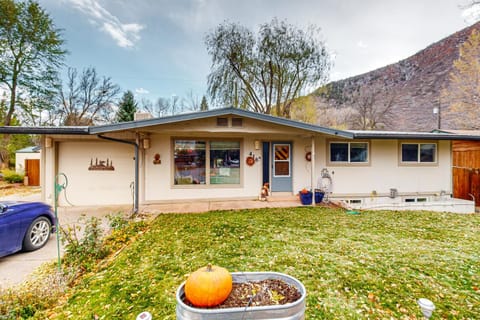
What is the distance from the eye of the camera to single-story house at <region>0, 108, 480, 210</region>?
6.42 metres

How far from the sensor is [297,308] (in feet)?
4.08

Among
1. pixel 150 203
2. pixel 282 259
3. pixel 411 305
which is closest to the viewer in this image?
pixel 411 305

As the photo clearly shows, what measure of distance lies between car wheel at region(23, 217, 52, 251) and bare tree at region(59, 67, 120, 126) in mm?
20275

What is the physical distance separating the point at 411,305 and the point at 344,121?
81.7 ft

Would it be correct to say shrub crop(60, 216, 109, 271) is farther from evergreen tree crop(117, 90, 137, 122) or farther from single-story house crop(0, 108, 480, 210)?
evergreen tree crop(117, 90, 137, 122)

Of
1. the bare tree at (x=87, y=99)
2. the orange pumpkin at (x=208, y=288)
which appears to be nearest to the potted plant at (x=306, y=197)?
the orange pumpkin at (x=208, y=288)

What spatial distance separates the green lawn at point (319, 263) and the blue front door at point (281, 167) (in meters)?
2.53

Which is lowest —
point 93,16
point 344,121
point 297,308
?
point 297,308

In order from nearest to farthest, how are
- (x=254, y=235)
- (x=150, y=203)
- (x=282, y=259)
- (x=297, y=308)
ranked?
(x=297, y=308)
(x=282, y=259)
(x=254, y=235)
(x=150, y=203)

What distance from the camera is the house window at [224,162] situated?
24.5 ft

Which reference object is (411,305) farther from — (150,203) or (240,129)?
(150,203)

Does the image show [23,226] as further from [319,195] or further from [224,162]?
[319,195]

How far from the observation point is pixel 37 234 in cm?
377

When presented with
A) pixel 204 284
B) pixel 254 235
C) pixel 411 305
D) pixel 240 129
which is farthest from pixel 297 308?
pixel 240 129
